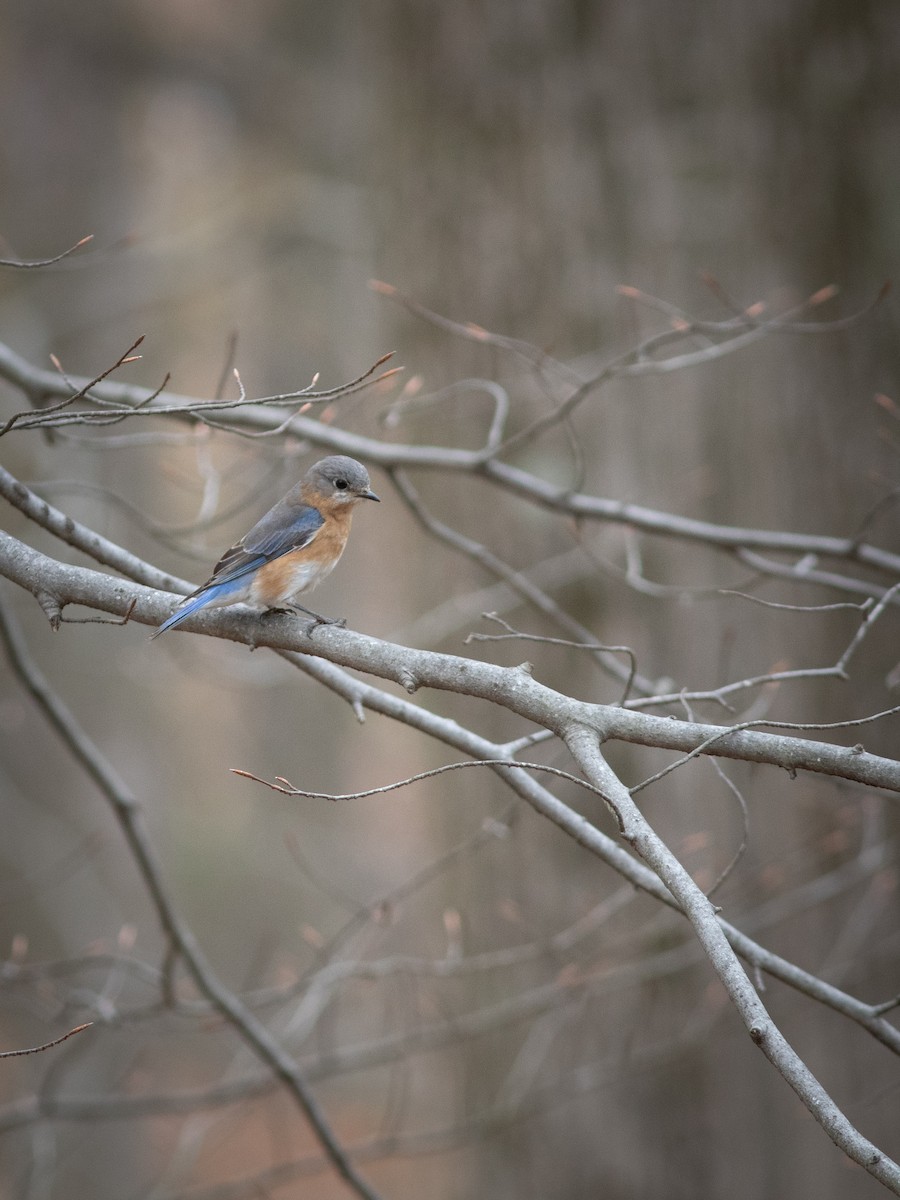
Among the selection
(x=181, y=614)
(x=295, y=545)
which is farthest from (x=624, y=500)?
(x=181, y=614)

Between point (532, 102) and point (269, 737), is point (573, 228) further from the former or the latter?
point (269, 737)

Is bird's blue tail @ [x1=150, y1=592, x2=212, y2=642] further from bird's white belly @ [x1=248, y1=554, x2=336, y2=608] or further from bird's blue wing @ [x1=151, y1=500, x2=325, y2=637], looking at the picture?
bird's white belly @ [x1=248, y1=554, x2=336, y2=608]

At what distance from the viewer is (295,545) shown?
2670 mm

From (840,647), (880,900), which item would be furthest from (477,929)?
(840,647)

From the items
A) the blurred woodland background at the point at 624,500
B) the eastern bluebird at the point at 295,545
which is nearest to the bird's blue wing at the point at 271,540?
the eastern bluebird at the point at 295,545

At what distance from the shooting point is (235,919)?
28.5 feet

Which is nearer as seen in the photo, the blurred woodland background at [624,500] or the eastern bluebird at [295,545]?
the eastern bluebird at [295,545]

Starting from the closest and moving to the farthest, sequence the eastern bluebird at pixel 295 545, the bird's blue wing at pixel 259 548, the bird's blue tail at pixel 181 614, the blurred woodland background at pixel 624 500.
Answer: the bird's blue tail at pixel 181 614, the bird's blue wing at pixel 259 548, the eastern bluebird at pixel 295 545, the blurred woodland background at pixel 624 500

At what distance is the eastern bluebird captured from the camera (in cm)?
242

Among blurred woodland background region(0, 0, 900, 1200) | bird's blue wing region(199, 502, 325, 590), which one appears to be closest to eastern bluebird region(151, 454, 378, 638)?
bird's blue wing region(199, 502, 325, 590)

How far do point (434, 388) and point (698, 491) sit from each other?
1.00 m

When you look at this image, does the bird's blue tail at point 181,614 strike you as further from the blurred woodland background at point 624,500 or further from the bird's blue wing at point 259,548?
the blurred woodland background at point 624,500

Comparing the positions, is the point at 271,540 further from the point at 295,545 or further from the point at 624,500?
the point at 624,500

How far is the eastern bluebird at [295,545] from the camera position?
7.94 ft
